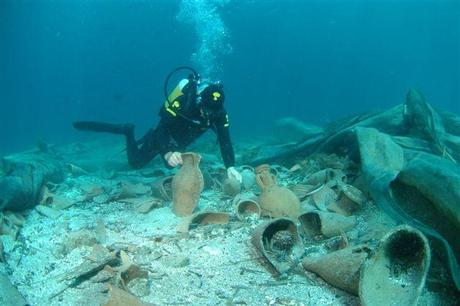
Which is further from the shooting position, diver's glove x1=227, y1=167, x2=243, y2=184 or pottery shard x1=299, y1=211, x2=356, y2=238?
diver's glove x1=227, y1=167, x2=243, y2=184

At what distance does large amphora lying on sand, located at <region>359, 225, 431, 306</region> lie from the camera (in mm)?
2535

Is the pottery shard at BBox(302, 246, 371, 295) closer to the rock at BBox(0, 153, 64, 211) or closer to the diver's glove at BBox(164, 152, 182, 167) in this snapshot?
the diver's glove at BBox(164, 152, 182, 167)

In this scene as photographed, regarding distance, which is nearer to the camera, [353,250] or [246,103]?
[353,250]

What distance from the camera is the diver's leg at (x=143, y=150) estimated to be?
291 inches

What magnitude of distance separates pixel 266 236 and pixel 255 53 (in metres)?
77.6

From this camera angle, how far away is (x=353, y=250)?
3.20m

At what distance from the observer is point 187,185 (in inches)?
190

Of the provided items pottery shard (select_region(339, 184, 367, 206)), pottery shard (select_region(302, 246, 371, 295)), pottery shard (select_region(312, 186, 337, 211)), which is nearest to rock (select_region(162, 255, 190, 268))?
pottery shard (select_region(302, 246, 371, 295))

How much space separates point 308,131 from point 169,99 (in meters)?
6.25

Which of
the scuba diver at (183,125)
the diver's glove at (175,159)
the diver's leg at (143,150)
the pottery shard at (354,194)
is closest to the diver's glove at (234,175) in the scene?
the scuba diver at (183,125)

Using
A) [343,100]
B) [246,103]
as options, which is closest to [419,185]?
[343,100]

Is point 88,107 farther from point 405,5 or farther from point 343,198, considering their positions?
point 343,198

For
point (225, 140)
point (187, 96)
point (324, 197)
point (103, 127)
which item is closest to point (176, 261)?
point (324, 197)

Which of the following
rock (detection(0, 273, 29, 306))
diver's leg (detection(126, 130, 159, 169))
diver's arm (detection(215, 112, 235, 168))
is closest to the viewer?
rock (detection(0, 273, 29, 306))
